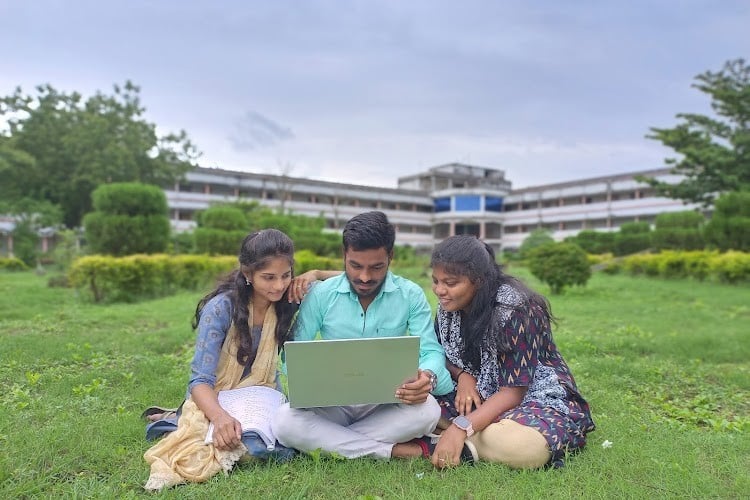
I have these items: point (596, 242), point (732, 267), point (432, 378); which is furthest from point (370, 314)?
point (596, 242)

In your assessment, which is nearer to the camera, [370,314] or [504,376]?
[504,376]

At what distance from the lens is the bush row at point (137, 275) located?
33.8ft

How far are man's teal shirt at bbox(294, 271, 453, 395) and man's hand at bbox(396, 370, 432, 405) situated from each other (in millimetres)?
276

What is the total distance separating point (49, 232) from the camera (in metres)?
24.7

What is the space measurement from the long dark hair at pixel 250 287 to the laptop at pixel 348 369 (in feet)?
1.59

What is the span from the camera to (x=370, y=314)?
2.94 m

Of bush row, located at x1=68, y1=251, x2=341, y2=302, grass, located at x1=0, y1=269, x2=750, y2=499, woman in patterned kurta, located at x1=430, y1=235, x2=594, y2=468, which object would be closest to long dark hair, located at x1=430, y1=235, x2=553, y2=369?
woman in patterned kurta, located at x1=430, y1=235, x2=594, y2=468

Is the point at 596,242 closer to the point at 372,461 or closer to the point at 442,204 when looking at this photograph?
the point at 442,204

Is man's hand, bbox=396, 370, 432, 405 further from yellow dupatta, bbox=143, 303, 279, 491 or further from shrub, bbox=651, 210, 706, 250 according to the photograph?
shrub, bbox=651, 210, 706, 250

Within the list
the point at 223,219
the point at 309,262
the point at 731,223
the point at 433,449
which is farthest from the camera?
the point at 731,223

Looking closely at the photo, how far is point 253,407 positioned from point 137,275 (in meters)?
8.94

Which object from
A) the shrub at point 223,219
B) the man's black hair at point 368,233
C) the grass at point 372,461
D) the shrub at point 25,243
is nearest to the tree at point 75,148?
the shrub at point 25,243

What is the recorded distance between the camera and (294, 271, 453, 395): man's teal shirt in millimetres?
2938

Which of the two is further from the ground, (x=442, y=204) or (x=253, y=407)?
(x=442, y=204)
